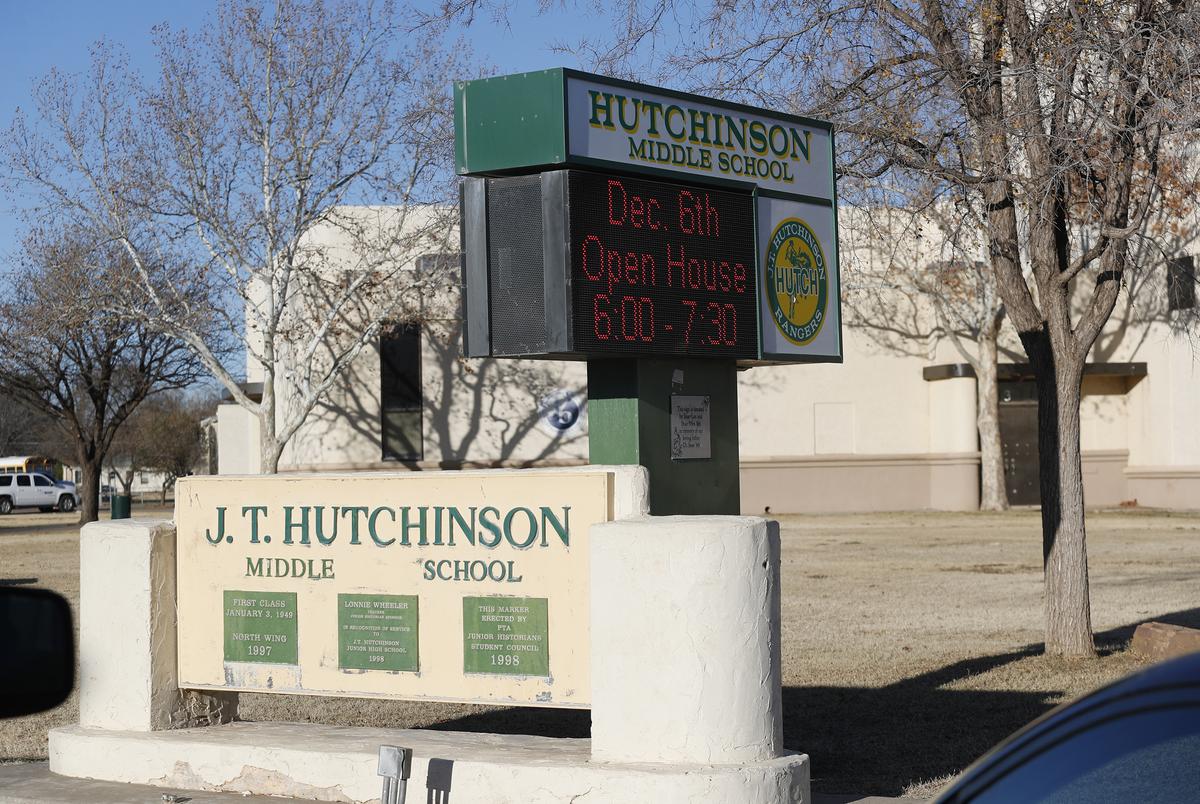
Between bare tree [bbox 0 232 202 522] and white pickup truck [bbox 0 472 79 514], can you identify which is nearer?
bare tree [bbox 0 232 202 522]

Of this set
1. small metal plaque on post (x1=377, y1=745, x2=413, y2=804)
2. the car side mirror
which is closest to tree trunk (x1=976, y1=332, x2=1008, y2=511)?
small metal plaque on post (x1=377, y1=745, x2=413, y2=804)

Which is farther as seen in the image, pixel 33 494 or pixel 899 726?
pixel 33 494

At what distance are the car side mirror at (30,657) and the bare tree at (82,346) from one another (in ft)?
95.3

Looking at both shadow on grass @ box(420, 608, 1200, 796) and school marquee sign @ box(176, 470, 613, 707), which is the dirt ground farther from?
school marquee sign @ box(176, 470, 613, 707)

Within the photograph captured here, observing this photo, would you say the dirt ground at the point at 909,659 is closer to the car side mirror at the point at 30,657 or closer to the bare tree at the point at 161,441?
the car side mirror at the point at 30,657

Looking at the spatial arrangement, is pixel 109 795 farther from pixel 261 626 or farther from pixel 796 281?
pixel 796 281

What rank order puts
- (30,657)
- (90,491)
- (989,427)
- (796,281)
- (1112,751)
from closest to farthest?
(1112,751) → (30,657) → (796,281) → (989,427) → (90,491)

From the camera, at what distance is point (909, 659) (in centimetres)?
1231

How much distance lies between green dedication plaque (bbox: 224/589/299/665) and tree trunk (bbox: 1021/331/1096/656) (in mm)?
6212

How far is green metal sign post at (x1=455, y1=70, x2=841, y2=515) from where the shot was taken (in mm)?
7734

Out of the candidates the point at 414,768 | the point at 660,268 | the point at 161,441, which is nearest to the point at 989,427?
the point at 660,268

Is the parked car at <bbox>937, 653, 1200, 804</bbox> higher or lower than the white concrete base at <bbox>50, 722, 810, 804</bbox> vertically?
higher

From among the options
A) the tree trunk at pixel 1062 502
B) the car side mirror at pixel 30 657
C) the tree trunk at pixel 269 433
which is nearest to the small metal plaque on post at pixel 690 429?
the tree trunk at pixel 1062 502

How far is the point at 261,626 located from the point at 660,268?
298 centimetres
